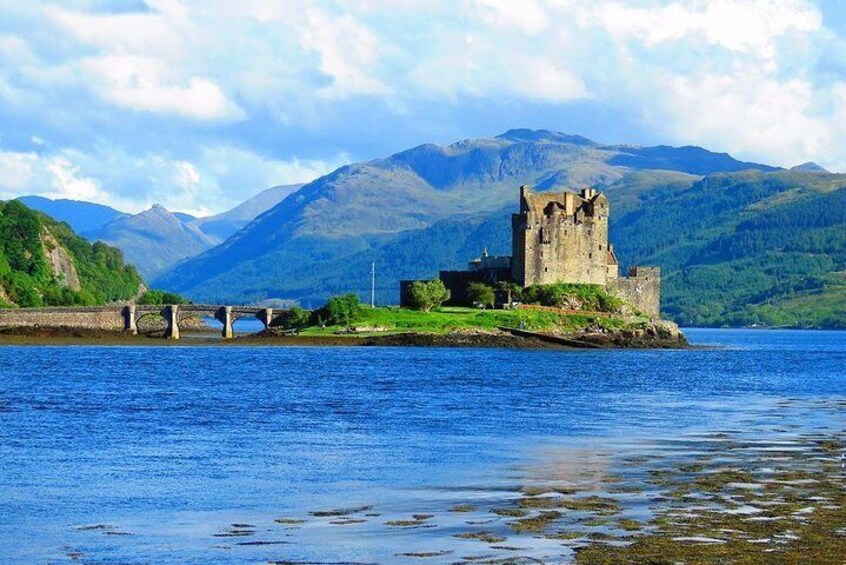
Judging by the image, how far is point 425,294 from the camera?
14950 cm

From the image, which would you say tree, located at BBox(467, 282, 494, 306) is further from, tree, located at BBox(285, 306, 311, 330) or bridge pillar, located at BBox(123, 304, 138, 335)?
bridge pillar, located at BBox(123, 304, 138, 335)

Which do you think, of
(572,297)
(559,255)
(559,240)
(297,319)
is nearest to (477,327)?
(572,297)

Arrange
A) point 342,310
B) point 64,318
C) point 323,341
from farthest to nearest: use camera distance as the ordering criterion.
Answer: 1. point 64,318
2. point 342,310
3. point 323,341

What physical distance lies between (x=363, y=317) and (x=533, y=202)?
21.2 metres

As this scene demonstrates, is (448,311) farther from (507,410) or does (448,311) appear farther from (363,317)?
(507,410)

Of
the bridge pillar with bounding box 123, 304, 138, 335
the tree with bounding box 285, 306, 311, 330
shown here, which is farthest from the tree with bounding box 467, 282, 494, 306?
the bridge pillar with bounding box 123, 304, 138, 335

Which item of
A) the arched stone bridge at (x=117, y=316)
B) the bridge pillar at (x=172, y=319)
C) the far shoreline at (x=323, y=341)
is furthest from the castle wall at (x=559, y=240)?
the bridge pillar at (x=172, y=319)

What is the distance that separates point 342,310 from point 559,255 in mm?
22310

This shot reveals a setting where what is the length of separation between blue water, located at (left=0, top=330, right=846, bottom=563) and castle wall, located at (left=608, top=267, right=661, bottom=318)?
4987cm

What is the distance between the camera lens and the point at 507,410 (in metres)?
64.8

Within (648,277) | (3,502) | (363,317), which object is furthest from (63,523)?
(648,277)

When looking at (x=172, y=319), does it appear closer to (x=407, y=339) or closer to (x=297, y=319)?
(x=297, y=319)

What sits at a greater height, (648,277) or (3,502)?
(648,277)

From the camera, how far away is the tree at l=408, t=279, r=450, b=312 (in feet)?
490
